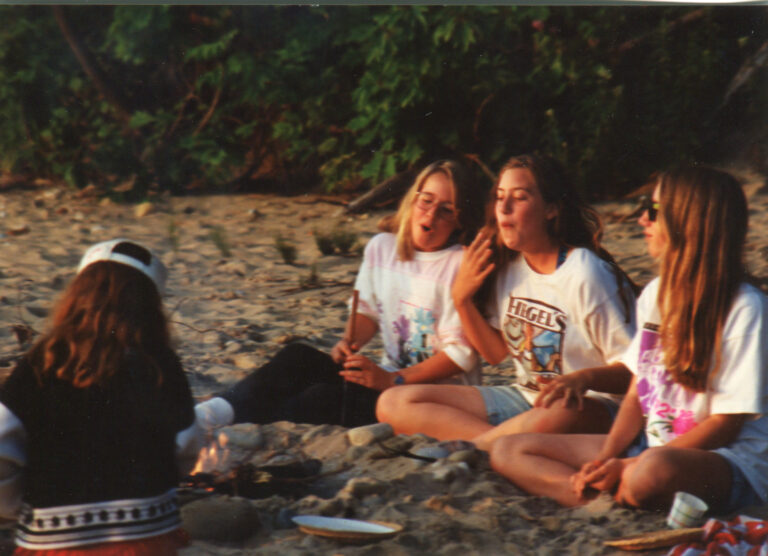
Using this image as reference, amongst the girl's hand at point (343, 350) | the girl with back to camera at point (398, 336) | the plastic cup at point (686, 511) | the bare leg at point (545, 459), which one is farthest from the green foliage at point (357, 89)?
the plastic cup at point (686, 511)

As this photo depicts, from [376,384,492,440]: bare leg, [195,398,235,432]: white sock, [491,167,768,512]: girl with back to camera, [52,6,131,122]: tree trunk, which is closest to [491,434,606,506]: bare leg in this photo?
[491,167,768,512]: girl with back to camera

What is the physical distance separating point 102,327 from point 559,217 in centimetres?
128

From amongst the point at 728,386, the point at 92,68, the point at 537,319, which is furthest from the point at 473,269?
the point at 92,68

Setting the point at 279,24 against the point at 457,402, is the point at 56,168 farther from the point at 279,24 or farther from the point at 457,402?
the point at 457,402

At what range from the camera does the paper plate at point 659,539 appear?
6.33 feet

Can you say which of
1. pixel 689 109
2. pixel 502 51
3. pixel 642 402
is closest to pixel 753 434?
pixel 642 402

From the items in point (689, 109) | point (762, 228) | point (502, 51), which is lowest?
point (762, 228)

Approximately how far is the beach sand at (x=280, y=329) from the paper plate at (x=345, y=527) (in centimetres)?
2

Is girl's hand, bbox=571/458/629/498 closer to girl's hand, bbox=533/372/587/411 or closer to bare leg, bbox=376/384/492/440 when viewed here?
girl's hand, bbox=533/372/587/411

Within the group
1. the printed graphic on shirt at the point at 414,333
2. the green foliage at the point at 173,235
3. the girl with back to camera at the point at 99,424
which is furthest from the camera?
the green foliage at the point at 173,235

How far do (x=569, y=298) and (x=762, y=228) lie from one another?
717 mm

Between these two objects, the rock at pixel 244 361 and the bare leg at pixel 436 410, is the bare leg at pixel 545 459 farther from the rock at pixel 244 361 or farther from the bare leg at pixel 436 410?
the rock at pixel 244 361

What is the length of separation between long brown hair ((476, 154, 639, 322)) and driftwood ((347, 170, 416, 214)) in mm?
402

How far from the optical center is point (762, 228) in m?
2.65
